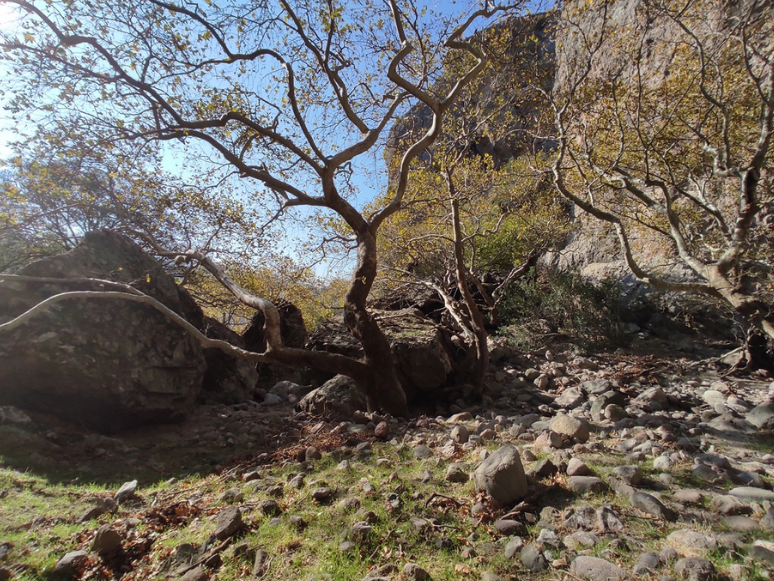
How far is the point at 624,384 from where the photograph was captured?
664 centimetres

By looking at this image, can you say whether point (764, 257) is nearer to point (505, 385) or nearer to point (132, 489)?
point (505, 385)

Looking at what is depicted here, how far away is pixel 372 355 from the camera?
585cm

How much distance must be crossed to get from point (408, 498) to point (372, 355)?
2.85 meters

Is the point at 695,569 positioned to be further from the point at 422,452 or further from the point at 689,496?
the point at 422,452

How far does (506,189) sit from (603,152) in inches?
120

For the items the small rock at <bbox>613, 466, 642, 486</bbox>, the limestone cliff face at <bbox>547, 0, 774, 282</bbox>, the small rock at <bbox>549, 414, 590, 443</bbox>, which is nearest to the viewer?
the small rock at <bbox>613, 466, 642, 486</bbox>

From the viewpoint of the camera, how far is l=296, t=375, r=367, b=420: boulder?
5.78m

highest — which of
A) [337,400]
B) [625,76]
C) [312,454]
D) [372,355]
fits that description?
[625,76]

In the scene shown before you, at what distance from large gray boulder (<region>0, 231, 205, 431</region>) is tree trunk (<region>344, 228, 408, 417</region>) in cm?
283

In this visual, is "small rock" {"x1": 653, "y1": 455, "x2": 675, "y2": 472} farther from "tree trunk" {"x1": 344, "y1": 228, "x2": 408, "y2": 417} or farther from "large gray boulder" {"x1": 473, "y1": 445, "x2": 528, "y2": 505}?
"tree trunk" {"x1": 344, "y1": 228, "x2": 408, "y2": 417}

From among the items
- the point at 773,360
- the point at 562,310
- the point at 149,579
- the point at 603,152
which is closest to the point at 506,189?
the point at 603,152

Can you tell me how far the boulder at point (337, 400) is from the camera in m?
5.78

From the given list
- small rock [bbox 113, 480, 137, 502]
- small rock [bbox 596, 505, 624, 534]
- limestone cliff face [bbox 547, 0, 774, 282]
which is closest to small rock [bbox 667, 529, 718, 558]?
small rock [bbox 596, 505, 624, 534]

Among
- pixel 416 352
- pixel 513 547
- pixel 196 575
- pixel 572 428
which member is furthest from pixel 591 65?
pixel 196 575
